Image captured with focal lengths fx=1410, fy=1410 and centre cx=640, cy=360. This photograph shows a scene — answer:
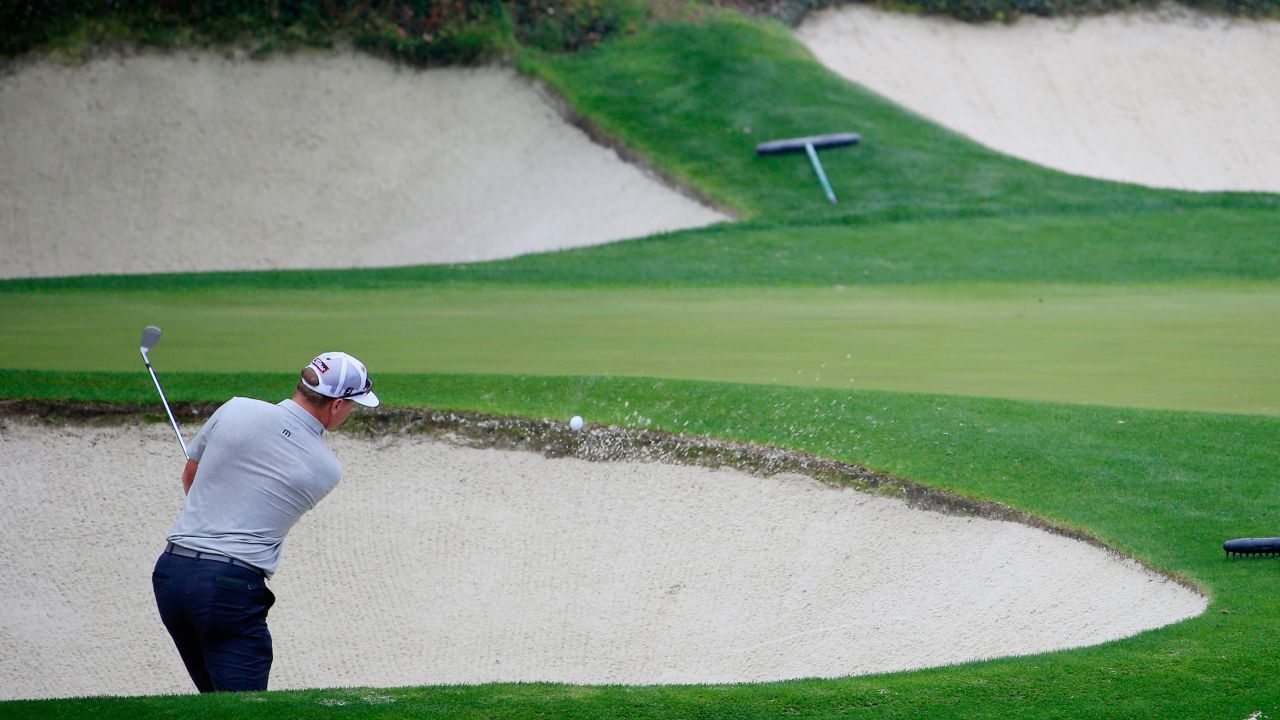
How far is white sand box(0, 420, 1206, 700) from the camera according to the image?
7191mm

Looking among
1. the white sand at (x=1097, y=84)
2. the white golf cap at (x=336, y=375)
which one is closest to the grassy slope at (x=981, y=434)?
the white golf cap at (x=336, y=375)

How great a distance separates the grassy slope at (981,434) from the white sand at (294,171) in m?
3.11

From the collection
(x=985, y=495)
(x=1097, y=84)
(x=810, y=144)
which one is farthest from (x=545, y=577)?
(x=1097, y=84)

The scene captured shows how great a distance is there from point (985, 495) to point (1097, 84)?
821 inches

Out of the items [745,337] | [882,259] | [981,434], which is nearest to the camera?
[981,434]

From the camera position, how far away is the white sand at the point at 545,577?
23.6 feet

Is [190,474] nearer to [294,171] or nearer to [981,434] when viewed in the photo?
[981,434]

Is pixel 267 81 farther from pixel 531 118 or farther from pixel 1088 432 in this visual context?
pixel 1088 432

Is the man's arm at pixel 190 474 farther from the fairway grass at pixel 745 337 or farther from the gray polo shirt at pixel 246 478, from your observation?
the fairway grass at pixel 745 337

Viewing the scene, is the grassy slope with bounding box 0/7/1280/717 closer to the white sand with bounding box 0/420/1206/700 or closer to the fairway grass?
the white sand with bounding box 0/420/1206/700

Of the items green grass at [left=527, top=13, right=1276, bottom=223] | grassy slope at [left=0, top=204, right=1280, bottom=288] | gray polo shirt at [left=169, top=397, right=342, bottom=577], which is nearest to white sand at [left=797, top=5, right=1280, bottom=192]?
green grass at [left=527, top=13, right=1276, bottom=223]

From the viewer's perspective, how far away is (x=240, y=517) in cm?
557

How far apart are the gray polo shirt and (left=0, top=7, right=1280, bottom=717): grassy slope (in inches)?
29.1

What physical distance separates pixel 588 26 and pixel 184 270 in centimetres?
877
